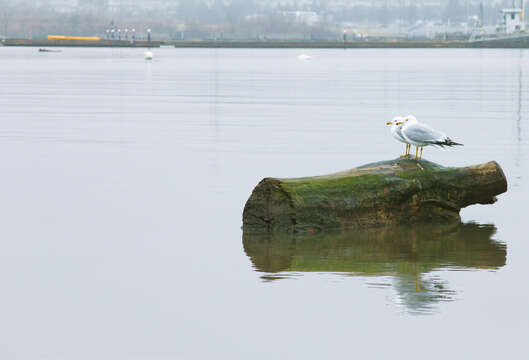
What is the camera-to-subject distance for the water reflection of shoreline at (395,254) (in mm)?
13352

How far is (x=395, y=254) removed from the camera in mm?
15109

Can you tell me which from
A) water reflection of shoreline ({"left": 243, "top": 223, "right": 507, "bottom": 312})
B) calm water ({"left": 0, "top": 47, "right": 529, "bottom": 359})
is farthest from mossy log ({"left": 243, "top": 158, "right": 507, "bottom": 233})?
calm water ({"left": 0, "top": 47, "right": 529, "bottom": 359})

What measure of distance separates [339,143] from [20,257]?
55.0 feet

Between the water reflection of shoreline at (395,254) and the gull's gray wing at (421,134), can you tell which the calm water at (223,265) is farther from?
the gull's gray wing at (421,134)

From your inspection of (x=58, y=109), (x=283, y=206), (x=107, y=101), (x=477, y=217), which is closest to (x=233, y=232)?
(x=283, y=206)

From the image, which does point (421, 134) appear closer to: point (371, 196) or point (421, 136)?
point (421, 136)

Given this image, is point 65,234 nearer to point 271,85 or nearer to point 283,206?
point 283,206

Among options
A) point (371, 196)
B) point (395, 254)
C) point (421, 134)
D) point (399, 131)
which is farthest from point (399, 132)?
point (395, 254)

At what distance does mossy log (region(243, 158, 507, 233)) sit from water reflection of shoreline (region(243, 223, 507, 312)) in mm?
250

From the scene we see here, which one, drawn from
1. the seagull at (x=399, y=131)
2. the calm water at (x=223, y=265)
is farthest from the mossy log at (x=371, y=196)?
the seagull at (x=399, y=131)

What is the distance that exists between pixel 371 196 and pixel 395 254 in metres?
1.67

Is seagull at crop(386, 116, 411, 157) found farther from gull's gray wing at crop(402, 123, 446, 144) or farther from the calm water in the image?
the calm water

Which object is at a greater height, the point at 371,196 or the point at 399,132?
the point at 399,132

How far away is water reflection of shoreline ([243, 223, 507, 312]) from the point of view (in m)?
13.4
